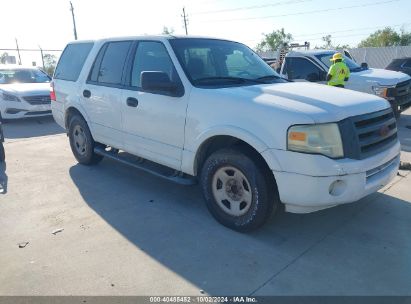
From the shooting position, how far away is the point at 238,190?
388 centimetres

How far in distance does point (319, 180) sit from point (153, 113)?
2091 millimetres

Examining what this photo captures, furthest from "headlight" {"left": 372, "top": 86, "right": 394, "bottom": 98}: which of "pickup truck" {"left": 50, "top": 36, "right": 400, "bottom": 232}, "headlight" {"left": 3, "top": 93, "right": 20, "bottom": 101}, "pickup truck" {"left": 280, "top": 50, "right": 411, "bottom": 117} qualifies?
"headlight" {"left": 3, "top": 93, "right": 20, "bottom": 101}

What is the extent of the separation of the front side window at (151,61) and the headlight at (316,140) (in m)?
1.60

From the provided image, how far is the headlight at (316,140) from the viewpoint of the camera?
3.29m

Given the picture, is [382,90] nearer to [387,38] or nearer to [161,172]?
[161,172]

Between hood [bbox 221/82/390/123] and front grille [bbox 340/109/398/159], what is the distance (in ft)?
0.22

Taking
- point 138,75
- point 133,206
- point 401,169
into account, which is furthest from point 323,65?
point 133,206

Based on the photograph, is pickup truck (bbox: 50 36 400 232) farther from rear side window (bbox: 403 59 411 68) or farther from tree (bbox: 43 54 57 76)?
tree (bbox: 43 54 57 76)

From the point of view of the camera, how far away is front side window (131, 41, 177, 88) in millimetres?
4418

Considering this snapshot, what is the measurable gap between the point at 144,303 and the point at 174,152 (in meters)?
1.86

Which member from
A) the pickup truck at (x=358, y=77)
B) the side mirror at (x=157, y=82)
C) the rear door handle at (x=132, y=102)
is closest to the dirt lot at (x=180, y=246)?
the rear door handle at (x=132, y=102)

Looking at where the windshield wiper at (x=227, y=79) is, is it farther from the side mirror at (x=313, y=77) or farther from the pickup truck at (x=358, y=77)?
the side mirror at (x=313, y=77)

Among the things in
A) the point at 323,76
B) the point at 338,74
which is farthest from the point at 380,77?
the point at 338,74

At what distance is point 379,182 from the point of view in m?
3.64
